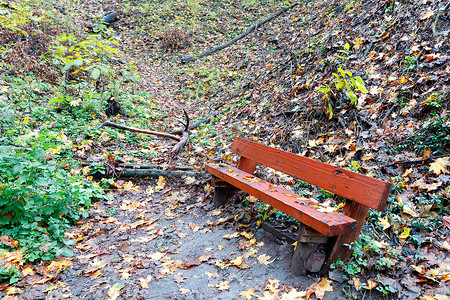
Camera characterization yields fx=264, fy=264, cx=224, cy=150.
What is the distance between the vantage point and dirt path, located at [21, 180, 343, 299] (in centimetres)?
223

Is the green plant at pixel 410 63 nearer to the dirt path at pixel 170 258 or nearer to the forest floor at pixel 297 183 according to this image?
the forest floor at pixel 297 183

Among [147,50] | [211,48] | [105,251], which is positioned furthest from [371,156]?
[147,50]

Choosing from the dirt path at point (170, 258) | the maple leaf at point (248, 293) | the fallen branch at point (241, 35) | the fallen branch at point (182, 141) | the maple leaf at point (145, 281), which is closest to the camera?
the maple leaf at point (248, 293)

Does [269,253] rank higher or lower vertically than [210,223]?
higher

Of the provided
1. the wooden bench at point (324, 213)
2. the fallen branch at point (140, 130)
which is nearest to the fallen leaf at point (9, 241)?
the wooden bench at point (324, 213)

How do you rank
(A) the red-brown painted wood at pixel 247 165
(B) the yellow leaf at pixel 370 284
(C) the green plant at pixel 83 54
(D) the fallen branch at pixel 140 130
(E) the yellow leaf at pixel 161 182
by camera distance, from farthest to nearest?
(D) the fallen branch at pixel 140 130 → (C) the green plant at pixel 83 54 → (E) the yellow leaf at pixel 161 182 → (A) the red-brown painted wood at pixel 247 165 → (B) the yellow leaf at pixel 370 284

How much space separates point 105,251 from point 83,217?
0.73m

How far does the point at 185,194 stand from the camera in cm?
421

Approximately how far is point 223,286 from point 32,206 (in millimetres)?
2190

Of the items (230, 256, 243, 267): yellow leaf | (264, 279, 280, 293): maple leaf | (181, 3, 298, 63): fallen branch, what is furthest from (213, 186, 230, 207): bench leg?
(181, 3, 298, 63): fallen branch

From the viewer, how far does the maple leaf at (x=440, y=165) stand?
253 cm

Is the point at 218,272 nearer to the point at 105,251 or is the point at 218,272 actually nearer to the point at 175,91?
the point at 105,251

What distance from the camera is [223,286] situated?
2256 millimetres

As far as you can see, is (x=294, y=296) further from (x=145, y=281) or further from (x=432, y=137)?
(x=432, y=137)
